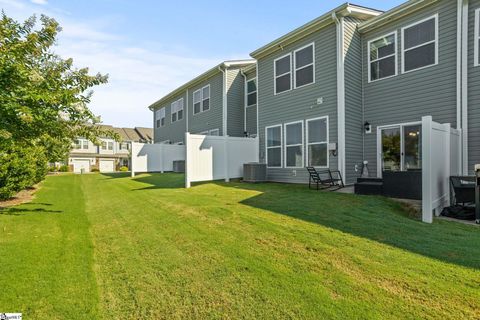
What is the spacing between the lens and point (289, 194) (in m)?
8.22

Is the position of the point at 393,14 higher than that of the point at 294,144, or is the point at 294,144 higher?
the point at 393,14

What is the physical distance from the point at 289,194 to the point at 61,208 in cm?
604

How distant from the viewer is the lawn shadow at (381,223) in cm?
387

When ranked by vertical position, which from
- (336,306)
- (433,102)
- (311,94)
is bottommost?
(336,306)

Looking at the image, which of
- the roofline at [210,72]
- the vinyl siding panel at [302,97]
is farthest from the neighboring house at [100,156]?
the vinyl siding panel at [302,97]

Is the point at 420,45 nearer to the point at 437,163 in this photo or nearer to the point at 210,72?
the point at 437,163

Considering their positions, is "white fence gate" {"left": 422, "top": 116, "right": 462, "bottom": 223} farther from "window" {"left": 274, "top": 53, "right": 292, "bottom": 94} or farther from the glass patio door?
"window" {"left": 274, "top": 53, "right": 292, "bottom": 94}

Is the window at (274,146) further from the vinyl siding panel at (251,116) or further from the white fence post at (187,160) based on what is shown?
the white fence post at (187,160)

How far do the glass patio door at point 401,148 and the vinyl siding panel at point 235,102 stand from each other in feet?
26.7

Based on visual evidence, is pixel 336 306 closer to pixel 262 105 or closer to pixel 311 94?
pixel 311 94

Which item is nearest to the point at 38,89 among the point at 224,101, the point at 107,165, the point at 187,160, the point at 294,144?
the point at 187,160

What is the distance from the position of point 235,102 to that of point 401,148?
915cm

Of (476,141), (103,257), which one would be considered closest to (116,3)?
(103,257)

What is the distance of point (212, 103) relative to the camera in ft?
56.1
